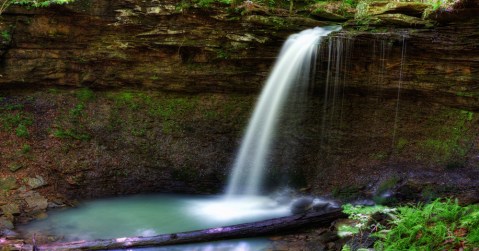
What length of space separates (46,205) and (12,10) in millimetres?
5841

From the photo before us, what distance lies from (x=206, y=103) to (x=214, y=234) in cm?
528

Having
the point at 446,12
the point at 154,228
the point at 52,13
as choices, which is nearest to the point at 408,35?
the point at 446,12

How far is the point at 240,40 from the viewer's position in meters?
10.8

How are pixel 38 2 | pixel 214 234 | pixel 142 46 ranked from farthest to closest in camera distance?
1. pixel 142 46
2. pixel 38 2
3. pixel 214 234

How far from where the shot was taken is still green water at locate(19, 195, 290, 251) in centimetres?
794

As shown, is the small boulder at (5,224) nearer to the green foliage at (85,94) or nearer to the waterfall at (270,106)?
the green foliage at (85,94)

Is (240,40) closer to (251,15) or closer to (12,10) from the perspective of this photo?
(251,15)

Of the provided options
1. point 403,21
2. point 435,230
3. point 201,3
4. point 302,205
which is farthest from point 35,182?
point 403,21

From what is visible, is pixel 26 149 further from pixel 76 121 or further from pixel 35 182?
pixel 76 121

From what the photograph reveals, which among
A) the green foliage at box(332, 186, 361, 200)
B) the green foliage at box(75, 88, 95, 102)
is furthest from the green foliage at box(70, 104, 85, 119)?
the green foliage at box(332, 186, 361, 200)

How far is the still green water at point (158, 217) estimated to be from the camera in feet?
26.1

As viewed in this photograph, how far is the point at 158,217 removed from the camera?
9.16 metres

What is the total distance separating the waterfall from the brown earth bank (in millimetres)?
288

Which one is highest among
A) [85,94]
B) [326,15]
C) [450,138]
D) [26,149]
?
[326,15]
